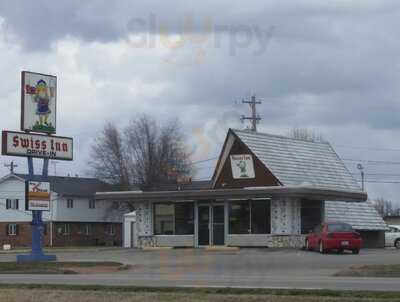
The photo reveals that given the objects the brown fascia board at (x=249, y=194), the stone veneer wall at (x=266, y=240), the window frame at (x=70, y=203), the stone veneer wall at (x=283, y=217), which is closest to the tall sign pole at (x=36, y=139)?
the brown fascia board at (x=249, y=194)

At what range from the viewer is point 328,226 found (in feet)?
→ 120

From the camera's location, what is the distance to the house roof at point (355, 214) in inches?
1837

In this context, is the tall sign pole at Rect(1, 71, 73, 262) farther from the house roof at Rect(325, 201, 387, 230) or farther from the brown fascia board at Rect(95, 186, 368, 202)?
the house roof at Rect(325, 201, 387, 230)

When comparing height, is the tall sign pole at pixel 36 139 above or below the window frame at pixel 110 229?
above

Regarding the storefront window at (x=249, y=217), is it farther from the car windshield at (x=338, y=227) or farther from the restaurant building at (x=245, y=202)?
the car windshield at (x=338, y=227)

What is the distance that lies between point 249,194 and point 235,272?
1588 cm

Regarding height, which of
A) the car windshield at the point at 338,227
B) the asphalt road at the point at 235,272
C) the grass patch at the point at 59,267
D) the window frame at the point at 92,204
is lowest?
the grass patch at the point at 59,267

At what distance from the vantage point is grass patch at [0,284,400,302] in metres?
15.7

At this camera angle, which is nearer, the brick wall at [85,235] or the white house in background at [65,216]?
the brick wall at [85,235]

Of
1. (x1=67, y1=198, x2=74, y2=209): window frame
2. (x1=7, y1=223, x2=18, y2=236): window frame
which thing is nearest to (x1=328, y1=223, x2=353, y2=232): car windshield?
(x1=67, y1=198, x2=74, y2=209): window frame

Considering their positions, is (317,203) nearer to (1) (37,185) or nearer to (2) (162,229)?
(2) (162,229)

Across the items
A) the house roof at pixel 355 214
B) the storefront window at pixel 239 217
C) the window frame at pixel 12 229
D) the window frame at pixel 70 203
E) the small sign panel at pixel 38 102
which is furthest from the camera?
the window frame at pixel 70 203

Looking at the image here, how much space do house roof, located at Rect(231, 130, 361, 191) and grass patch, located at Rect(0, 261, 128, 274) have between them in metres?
14.7

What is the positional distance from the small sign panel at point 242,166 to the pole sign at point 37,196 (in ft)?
39.5
